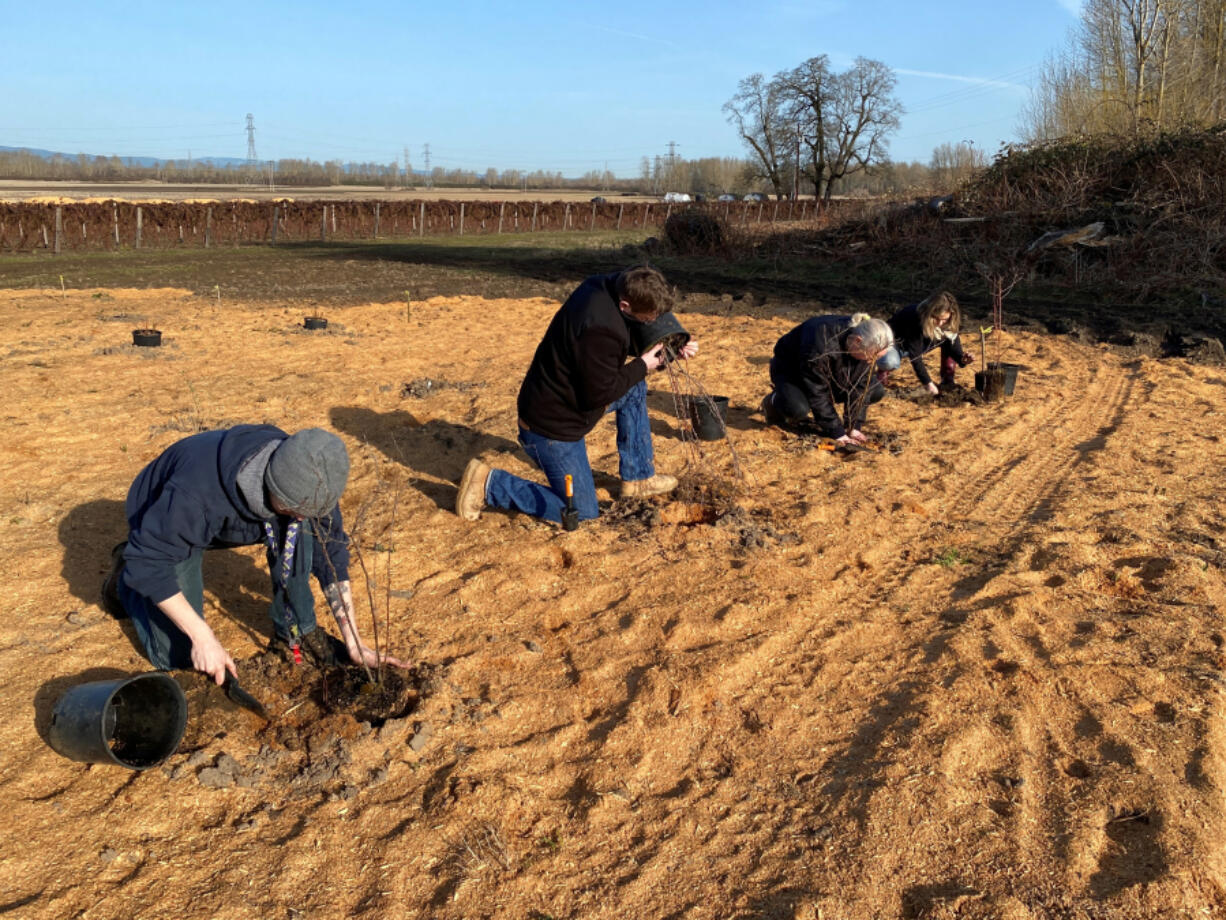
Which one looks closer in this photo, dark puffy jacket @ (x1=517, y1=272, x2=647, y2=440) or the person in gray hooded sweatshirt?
the person in gray hooded sweatshirt

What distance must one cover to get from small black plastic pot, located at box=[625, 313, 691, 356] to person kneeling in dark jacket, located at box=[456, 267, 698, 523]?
0.05 meters

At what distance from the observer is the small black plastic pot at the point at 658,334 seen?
457cm

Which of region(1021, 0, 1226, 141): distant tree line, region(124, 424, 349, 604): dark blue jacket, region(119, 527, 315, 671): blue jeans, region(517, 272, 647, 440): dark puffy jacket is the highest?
region(1021, 0, 1226, 141): distant tree line

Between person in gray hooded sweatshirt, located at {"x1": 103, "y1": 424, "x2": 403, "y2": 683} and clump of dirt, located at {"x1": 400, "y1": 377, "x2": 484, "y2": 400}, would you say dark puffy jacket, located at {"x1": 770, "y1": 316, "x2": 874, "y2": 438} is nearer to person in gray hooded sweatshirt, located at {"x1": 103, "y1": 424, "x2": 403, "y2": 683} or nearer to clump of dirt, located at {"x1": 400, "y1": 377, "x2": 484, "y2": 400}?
clump of dirt, located at {"x1": 400, "y1": 377, "x2": 484, "y2": 400}

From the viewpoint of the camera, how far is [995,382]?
287 inches

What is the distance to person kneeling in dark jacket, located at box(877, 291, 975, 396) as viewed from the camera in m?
6.61

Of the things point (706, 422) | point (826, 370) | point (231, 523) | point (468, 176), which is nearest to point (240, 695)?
point (231, 523)

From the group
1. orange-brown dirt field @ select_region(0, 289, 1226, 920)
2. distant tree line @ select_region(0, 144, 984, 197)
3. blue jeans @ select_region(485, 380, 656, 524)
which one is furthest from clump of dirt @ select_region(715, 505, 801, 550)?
distant tree line @ select_region(0, 144, 984, 197)

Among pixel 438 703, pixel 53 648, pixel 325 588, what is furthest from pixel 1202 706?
pixel 53 648

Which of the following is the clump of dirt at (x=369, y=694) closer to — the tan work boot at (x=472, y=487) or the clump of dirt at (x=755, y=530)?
the tan work boot at (x=472, y=487)

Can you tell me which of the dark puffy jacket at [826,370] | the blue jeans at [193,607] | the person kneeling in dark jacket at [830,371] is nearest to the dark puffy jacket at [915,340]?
the person kneeling in dark jacket at [830,371]

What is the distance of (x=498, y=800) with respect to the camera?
2.84 metres

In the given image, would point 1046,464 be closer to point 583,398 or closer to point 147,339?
point 583,398

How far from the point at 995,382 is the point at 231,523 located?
6361mm
